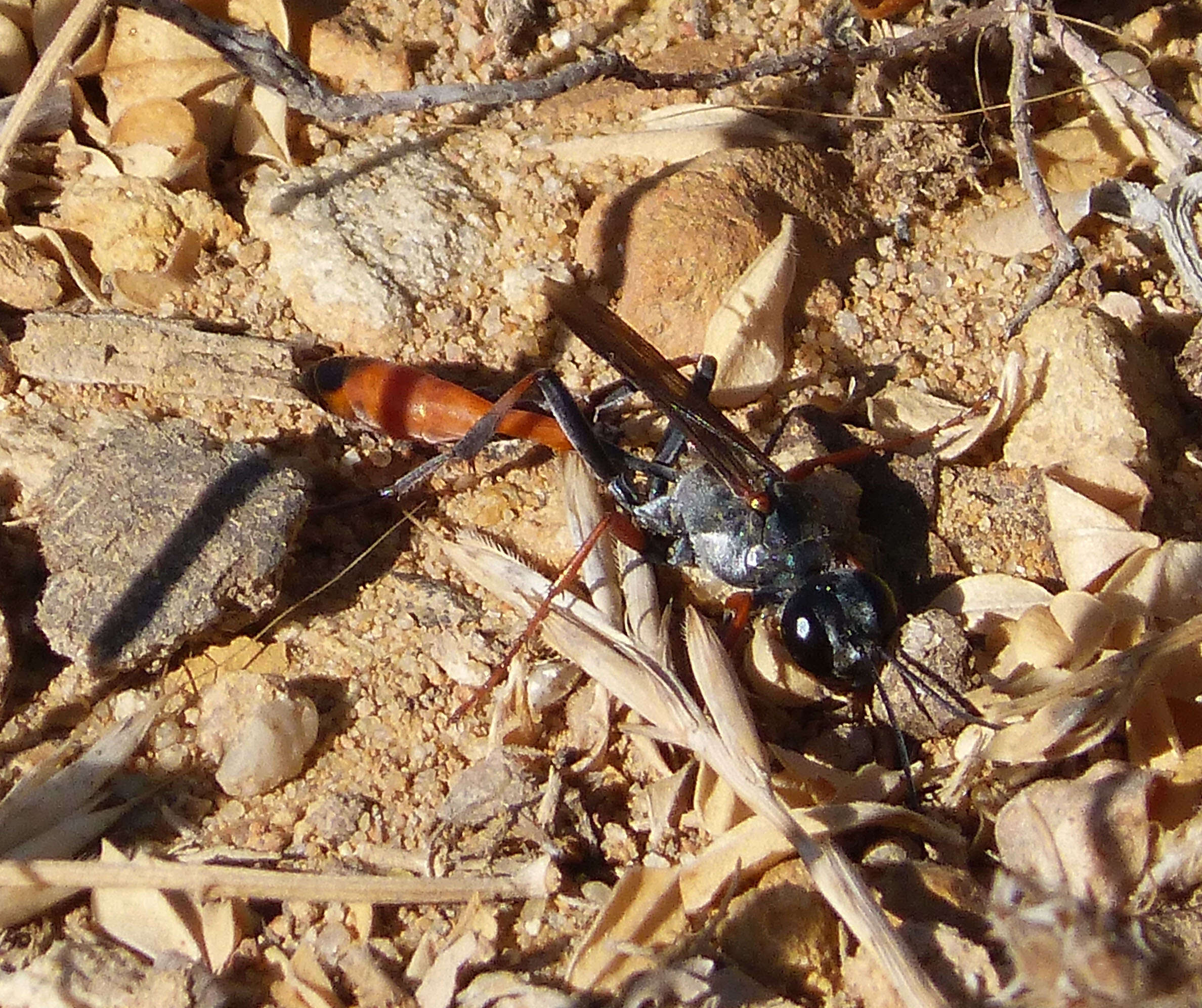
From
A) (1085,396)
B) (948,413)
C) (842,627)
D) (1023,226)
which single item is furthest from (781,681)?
(1023,226)


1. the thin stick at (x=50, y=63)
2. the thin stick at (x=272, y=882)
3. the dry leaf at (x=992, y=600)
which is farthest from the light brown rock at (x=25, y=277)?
the dry leaf at (x=992, y=600)

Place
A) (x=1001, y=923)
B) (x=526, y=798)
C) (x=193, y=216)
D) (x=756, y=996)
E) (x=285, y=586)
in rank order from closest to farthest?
(x=1001, y=923) → (x=756, y=996) → (x=526, y=798) → (x=285, y=586) → (x=193, y=216)

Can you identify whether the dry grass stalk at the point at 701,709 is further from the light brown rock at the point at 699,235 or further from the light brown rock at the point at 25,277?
the light brown rock at the point at 25,277

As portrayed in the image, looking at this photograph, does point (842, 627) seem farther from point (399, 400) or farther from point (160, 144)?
point (160, 144)

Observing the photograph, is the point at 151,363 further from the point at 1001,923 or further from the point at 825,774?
the point at 1001,923

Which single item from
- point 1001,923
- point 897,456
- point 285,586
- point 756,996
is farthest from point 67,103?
point 1001,923

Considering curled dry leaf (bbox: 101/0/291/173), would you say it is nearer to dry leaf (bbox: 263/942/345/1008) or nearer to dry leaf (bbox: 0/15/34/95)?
dry leaf (bbox: 0/15/34/95)
